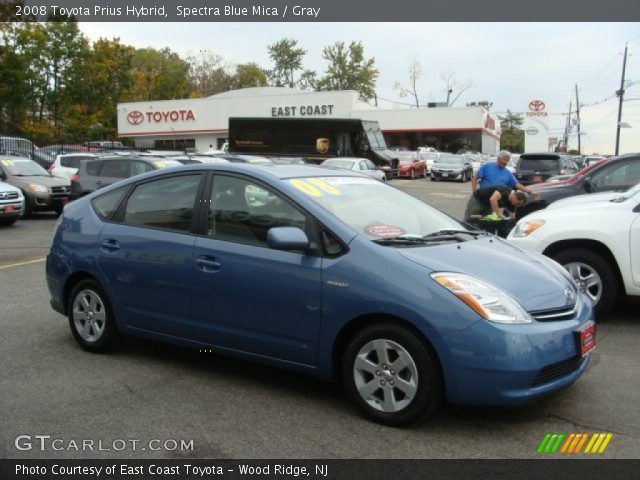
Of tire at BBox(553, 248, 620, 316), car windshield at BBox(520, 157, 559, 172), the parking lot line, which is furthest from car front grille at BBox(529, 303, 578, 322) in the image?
car windshield at BBox(520, 157, 559, 172)

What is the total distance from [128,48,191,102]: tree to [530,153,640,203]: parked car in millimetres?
60973

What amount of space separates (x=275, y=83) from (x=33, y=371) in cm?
10401

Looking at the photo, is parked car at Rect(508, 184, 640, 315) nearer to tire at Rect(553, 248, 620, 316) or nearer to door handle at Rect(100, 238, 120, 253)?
tire at Rect(553, 248, 620, 316)

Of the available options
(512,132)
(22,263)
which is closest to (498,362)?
(22,263)

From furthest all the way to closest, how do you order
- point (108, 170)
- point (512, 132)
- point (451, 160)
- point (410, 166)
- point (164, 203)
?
point (512, 132) < point (410, 166) < point (451, 160) < point (108, 170) < point (164, 203)

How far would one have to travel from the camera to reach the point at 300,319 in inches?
175

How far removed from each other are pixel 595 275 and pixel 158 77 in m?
73.3

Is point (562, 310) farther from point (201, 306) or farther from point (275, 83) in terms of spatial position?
point (275, 83)

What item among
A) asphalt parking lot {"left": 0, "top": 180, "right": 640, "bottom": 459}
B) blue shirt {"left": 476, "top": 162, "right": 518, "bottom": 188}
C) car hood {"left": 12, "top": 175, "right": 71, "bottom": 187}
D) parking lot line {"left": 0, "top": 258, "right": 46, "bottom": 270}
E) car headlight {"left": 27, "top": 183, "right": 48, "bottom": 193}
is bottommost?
parking lot line {"left": 0, "top": 258, "right": 46, "bottom": 270}

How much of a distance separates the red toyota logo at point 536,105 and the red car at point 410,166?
718 centimetres

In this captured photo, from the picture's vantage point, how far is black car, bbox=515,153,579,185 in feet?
67.1

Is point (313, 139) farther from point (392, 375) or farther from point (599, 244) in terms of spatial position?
point (392, 375)

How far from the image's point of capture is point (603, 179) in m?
10.4
